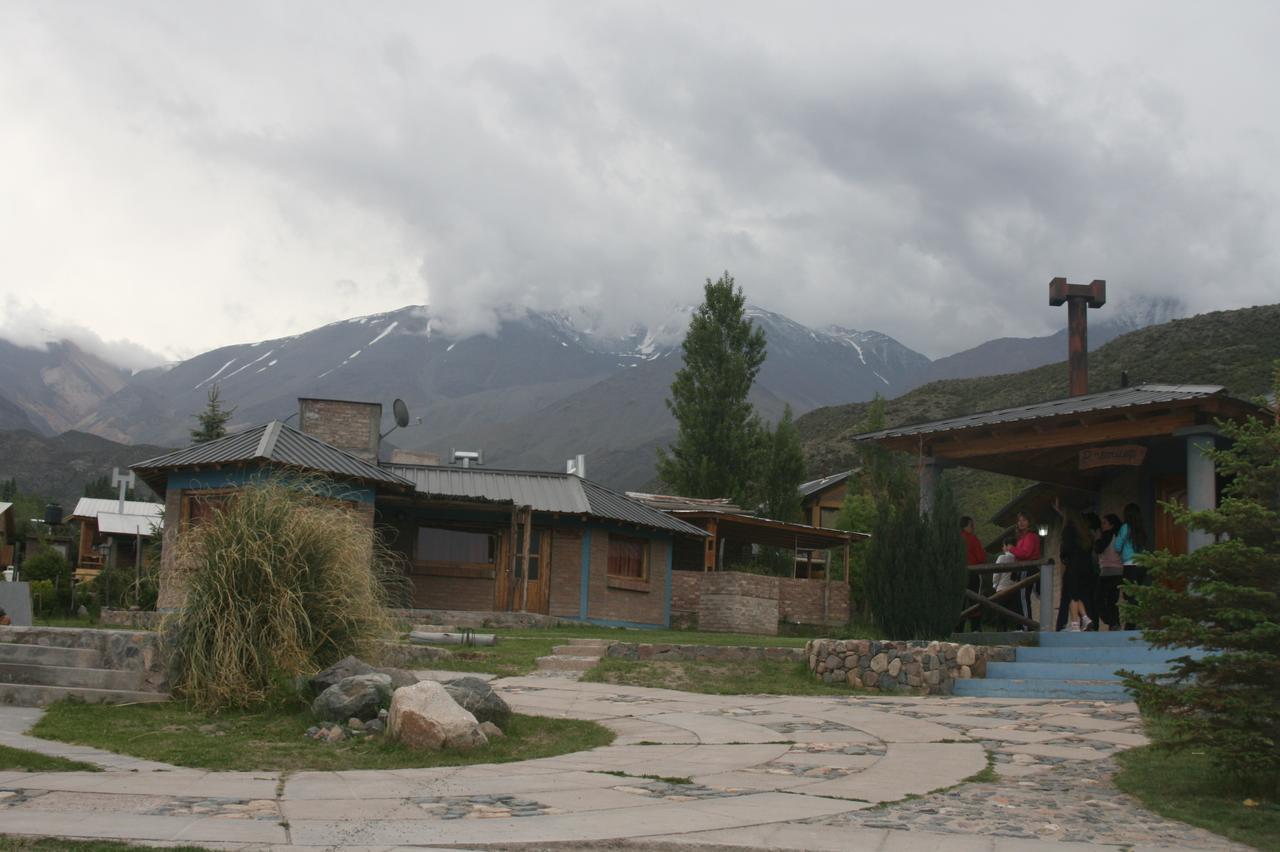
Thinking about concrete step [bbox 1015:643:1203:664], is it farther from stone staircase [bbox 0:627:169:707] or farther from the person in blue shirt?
stone staircase [bbox 0:627:169:707]

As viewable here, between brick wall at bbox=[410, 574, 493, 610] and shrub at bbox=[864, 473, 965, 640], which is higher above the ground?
shrub at bbox=[864, 473, 965, 640]

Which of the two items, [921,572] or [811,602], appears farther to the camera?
[811,602]

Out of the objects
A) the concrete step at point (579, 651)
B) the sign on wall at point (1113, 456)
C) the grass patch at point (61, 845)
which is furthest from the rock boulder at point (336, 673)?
the sign on wall at point (1113, 456)

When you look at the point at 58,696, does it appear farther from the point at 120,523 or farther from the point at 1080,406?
the point at 120,523

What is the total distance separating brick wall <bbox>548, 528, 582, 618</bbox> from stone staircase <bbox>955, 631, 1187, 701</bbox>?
43.4 feet

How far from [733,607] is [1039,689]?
51.8 ft

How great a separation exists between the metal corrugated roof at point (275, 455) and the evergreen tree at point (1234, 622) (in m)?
15.6

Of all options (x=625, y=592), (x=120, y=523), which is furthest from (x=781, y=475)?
A: (x=120, y=523)

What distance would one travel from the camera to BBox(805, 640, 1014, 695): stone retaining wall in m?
11.9

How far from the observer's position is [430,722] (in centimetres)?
769

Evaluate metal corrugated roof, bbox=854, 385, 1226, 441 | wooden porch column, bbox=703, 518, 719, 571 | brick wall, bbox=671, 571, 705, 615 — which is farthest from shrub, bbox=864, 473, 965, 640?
brick wall, bbox=671, 571, 705, 615

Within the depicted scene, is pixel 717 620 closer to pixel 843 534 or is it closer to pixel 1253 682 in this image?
pixel 843 534

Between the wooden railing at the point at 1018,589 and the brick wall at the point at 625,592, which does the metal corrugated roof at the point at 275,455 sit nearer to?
the brick wall at the point at 625,592

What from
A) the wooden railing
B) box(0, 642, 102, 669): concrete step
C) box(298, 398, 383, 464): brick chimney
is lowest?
box(0, 642, 102, 669): concrete step
